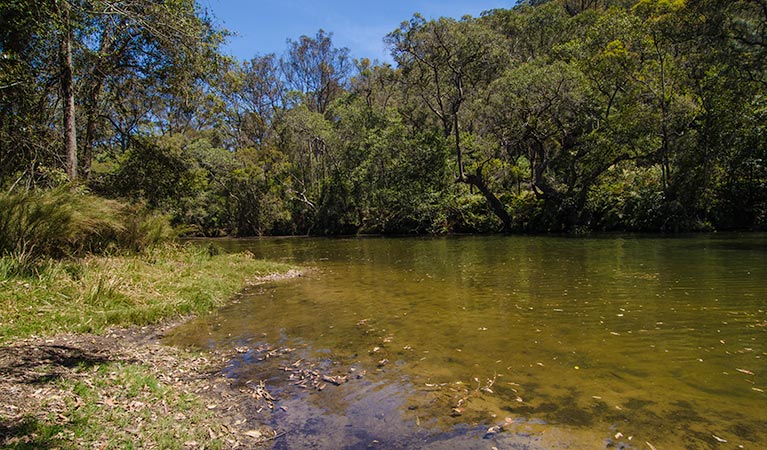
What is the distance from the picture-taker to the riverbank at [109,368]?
4.38 metres

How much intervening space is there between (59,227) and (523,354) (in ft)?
35.0

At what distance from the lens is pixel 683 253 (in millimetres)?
17578

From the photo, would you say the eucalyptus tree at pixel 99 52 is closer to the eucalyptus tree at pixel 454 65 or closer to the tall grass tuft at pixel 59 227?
the tall grass tuft at pixel 59 227

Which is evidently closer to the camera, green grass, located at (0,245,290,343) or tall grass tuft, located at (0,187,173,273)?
green grass, located at (0,245,290,343)

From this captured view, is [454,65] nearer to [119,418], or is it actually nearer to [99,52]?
[99,52]

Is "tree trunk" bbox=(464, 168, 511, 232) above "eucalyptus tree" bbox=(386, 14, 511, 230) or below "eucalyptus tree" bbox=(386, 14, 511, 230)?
below

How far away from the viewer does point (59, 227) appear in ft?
35.4

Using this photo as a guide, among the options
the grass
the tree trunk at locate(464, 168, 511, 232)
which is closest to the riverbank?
the grass

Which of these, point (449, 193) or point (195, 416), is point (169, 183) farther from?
point (449, 193)

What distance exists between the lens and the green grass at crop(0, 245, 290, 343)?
789 cm

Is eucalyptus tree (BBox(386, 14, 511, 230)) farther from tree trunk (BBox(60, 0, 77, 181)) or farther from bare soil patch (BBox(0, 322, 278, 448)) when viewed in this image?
bare soil patch (BBox(0, 322, 278, 448))

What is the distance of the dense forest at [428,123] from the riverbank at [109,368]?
4147 mm

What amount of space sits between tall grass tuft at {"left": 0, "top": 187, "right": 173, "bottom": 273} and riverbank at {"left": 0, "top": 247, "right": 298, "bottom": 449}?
0.63 meters

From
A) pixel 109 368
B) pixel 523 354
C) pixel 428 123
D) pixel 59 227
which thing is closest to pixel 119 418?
pixel 109 368
